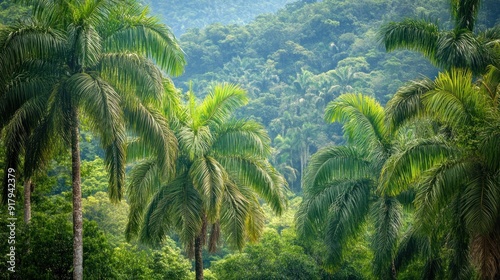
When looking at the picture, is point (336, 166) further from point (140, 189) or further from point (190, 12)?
point (190, 12)

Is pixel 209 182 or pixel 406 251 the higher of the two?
pixel 209 182

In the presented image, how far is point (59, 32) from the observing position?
39.5 feet

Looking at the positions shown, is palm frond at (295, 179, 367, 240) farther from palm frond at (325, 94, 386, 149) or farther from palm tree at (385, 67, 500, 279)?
palm tree at (385, 67, 500, 279)

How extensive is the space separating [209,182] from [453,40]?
21.8 ft

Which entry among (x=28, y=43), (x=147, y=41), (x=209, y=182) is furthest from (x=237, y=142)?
(x=28, y=43)

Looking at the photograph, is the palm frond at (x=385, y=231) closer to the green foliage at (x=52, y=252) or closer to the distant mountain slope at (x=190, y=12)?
the green foliage at (x=52, y=252)

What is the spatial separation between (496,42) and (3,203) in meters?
11.6

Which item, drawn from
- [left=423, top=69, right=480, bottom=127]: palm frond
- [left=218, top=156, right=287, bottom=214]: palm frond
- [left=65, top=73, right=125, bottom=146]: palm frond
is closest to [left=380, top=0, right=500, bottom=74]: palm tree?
[left=423, top=69, right=480, bottom=127]: palm frond

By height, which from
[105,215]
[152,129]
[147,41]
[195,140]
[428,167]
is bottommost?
[428,167]

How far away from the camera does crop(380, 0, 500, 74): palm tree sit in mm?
13805

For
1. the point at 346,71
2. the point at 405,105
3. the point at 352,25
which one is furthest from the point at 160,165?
the point at 352,25

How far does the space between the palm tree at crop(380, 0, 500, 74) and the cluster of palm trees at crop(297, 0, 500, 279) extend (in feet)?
0.08

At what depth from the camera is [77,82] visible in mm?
11773

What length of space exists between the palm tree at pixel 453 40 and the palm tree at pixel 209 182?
14.7 ft
